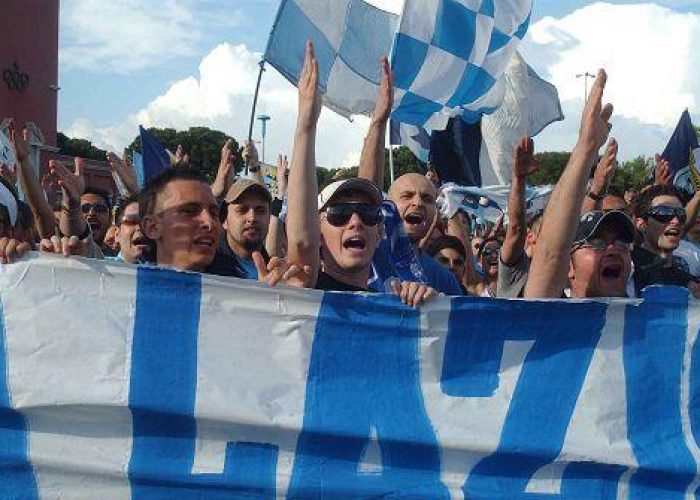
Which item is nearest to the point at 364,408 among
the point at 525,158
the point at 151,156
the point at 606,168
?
the point at 525,158

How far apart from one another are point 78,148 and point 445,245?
58560 millimetres

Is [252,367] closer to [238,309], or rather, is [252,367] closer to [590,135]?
[238,309]

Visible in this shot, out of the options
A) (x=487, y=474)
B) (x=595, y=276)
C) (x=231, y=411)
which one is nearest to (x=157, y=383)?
(x=231, y=411)

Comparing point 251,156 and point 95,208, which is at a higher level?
point 251,156

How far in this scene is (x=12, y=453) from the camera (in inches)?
116

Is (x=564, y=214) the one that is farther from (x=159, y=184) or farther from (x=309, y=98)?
(x=159, y=184)

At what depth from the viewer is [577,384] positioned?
10.5ft

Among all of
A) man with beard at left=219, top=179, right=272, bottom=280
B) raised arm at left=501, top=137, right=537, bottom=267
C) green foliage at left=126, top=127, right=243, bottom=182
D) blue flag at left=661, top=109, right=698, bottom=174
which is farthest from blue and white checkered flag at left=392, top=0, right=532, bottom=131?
green foliage at left=126, top=127, right=243, bottom=182

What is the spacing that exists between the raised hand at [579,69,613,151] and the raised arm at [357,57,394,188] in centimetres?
111

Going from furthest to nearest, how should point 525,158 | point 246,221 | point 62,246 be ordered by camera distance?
point 246,221 → point 525,158 → point 62,246

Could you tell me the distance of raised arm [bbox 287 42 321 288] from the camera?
3199 mm

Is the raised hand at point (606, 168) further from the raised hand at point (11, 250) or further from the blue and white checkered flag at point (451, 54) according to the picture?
the blue and white checkered flag at point (451, 54)

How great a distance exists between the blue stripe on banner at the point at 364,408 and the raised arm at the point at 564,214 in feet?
1.44

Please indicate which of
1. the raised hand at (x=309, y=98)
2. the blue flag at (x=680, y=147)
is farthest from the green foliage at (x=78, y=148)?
the raised hand at (x=309, y=98)
